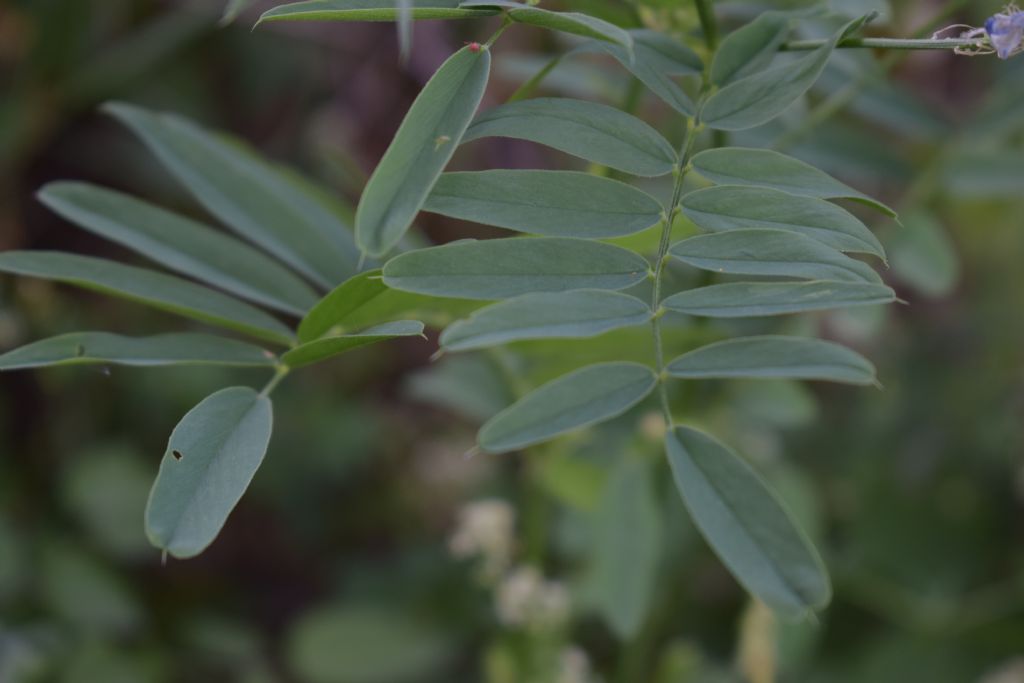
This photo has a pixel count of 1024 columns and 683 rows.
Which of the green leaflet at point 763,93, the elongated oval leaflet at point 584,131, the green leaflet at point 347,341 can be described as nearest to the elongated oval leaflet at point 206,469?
the green leaflet at point 347,341

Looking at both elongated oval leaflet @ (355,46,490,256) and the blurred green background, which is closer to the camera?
elongated oval leaflet @ (355,46,490,256)

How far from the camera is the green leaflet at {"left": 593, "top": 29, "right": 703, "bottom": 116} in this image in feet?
1.73

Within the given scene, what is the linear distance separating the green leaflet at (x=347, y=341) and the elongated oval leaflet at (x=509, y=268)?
0.02 m

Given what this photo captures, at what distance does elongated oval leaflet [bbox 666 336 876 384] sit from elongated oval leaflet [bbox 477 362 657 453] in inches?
1.0

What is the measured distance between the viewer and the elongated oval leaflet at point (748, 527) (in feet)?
1.43

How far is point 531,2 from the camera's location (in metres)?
0.49

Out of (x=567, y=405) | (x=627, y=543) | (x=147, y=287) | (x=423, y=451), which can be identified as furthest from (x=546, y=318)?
(x=423, y=451)

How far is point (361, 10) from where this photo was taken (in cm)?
46

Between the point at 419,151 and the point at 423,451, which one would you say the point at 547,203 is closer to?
the point at 419,151

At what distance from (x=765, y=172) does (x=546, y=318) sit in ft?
0.49

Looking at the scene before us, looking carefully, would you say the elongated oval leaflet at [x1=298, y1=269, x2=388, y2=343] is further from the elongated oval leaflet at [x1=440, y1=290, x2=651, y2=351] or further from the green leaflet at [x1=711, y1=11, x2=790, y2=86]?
the green leaflet at [x1=711, y1=11, x2=790, y2=86]

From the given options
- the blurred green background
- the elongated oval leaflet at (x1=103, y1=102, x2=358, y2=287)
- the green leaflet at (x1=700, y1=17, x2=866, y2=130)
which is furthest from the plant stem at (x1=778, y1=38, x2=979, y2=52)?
the blurred green background

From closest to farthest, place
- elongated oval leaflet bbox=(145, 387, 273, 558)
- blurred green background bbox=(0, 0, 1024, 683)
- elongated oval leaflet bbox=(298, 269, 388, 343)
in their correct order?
1. elongated oval leaflet bbox=(145, 387, 273, 558)
2. elongated oval leaflet bbox=(298, 269, 388, 343)
3. blurred green background bbox=(0, 0, 1024, 683)

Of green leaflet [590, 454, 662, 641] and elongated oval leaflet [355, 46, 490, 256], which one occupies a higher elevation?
elongated oval leaflet [355, 46, 490, 256]
